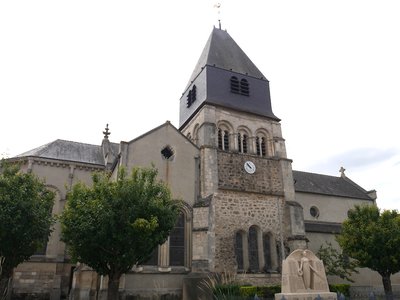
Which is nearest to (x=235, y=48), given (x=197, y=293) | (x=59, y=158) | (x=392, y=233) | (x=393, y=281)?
(x=59, y=158)

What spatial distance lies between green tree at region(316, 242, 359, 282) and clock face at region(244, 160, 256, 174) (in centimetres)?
788

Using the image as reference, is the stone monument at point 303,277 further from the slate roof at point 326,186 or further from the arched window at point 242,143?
the slate roof at point 326,186

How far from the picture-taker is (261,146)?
83.4ft

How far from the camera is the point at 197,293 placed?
17.7 metres

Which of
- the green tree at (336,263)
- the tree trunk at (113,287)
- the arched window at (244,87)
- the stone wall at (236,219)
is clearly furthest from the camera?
the arched window at (244,87)

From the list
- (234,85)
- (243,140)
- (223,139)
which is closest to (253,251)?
(223,139)

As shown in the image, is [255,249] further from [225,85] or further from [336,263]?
[225,85]

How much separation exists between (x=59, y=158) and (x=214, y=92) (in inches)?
482

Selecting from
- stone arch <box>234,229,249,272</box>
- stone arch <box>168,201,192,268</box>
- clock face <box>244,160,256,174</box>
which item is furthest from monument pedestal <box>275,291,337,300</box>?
clock face <box>244,160,256,174</box>

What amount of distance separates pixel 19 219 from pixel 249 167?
1446cm

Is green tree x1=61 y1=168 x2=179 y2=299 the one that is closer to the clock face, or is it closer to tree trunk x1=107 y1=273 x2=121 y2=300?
tree trunk x1=107 y1=273 x2=121 y2=300

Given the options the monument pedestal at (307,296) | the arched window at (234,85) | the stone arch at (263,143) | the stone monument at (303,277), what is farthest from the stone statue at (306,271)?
the arched window at (234,85)

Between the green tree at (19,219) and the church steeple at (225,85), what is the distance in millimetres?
13160

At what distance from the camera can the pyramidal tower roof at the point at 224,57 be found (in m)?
27.8
